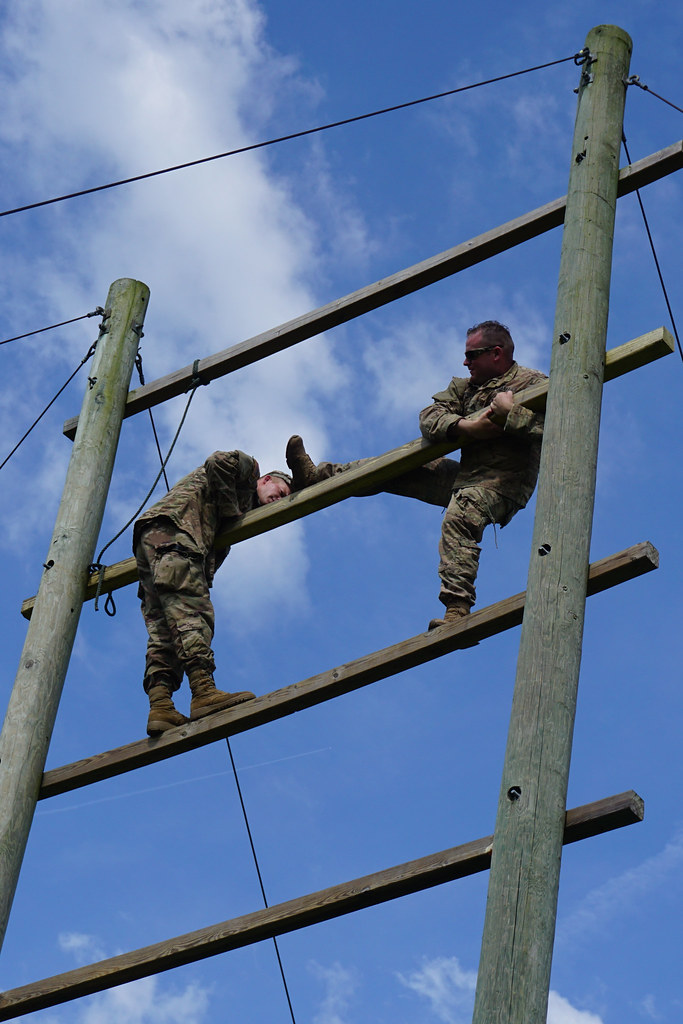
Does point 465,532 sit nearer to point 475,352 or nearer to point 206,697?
point 475,352

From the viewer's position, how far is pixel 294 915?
484 cm

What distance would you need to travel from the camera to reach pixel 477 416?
5.80 metres

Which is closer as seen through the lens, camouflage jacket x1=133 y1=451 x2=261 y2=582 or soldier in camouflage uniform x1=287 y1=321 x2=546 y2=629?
soldier in camouflage uniform x1=287 y1=321 x2=546 y2=629

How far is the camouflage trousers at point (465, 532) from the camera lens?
554 centimetres

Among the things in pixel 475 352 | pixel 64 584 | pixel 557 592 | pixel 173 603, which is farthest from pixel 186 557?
pixel 557 592

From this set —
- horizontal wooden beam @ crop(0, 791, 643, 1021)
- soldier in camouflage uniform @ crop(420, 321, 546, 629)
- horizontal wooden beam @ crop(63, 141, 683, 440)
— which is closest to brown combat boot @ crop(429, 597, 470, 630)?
soldier in camouflage uniform @ crop(420, 321, 546, 629)

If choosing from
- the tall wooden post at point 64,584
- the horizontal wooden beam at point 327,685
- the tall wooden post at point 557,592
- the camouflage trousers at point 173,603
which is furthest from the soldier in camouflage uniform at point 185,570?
the tall wooden post at point 557,592

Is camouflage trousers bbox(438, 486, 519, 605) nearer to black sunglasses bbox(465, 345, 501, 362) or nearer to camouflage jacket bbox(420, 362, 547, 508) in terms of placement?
camouflage jacket bbox(420, 362, 547, 508)

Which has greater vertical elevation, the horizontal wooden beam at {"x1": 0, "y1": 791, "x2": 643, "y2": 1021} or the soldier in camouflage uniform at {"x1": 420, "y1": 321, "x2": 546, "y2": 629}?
the soldier in camouflage uniform at {"x1": 420, "y1": 321, "x2": 546, "y2": 629}

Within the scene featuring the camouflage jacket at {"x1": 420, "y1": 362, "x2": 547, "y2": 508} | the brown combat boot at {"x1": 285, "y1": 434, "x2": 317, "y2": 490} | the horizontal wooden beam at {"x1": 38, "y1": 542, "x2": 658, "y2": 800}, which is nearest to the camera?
the horizontal wooden beam at {"x1": 38, "y1": 542, "x2": 658, "y2": 800}

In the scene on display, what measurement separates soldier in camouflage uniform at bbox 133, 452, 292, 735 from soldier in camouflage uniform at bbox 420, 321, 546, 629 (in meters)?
0.95

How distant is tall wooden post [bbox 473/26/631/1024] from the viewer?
12.9ft

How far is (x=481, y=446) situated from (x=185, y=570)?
129cm

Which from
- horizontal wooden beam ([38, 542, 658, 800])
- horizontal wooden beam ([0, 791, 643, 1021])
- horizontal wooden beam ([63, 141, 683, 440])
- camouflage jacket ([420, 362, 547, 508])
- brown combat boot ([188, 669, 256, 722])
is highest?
horizontal wooden beam ([63, 141, 683, 440])
